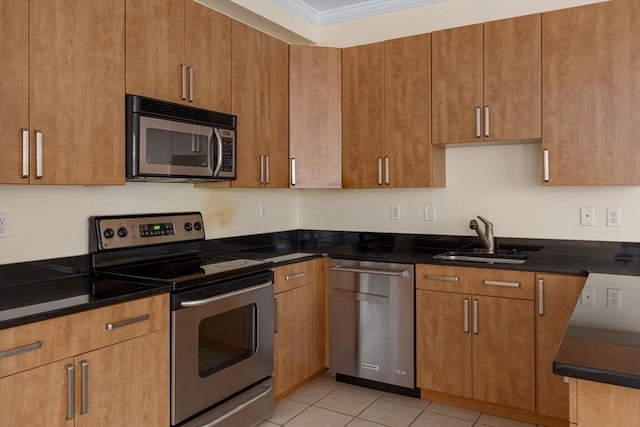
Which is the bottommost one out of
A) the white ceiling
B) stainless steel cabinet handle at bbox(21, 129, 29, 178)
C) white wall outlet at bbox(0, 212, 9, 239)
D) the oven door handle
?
the oven door handle

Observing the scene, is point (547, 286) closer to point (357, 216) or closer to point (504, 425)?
point (504, 425)

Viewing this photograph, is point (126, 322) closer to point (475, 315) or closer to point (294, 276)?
point (294, 276)

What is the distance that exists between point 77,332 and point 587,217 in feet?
9.25

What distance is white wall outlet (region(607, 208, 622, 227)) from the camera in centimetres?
287

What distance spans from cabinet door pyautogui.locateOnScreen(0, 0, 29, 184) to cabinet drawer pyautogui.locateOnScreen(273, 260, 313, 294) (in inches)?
57.4

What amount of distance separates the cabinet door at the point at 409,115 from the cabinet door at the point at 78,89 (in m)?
1.78

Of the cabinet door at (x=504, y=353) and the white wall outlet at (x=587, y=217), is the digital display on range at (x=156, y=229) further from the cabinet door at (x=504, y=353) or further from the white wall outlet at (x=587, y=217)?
the white wall outlet at (x=587, y=217)

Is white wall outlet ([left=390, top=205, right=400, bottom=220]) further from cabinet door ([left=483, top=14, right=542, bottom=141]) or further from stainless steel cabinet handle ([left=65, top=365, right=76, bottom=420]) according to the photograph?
stainless steel cabinet handle ([left=65, top=365, right=76, bottom=420])

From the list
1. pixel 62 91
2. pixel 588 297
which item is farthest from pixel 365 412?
pixel 62 91

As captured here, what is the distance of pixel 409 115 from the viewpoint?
3.25 metres

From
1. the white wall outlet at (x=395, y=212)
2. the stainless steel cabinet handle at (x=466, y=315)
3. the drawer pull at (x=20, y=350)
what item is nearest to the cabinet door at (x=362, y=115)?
the white wall outlet at (x=395, y=212)

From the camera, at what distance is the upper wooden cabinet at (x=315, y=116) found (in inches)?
134

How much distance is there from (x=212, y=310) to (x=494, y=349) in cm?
160

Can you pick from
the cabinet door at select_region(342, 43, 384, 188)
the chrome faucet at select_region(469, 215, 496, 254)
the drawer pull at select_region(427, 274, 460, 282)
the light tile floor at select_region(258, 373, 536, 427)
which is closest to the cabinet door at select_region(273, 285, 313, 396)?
the light tile floor at select_region(258, 373, 536, 427)
